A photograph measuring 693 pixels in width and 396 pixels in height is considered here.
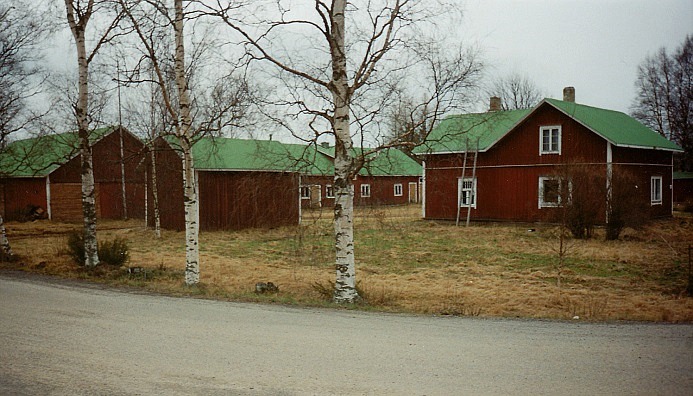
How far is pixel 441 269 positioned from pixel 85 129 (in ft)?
34.2

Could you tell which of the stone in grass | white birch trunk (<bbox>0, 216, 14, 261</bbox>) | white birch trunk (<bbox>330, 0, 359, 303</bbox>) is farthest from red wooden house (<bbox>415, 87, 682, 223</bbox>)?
white birch trunk (<bbox>0, 216, 14, 261</bbox>)

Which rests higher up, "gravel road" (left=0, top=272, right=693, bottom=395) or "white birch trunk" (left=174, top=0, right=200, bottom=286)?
"white birch trunk" (left=174, top=0, right=200, bottom=286)

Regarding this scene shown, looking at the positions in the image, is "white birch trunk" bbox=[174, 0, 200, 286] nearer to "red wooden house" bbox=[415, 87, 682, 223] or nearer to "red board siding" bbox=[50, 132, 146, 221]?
"red wooden house" bbox=[415, 87, 682, 223]

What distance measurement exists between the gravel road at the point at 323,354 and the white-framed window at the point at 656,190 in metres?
24.7

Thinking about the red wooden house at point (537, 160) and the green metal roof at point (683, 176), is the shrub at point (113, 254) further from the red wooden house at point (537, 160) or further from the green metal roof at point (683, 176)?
the green metal roof at point (683, 176)

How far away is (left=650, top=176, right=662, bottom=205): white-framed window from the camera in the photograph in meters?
30.0

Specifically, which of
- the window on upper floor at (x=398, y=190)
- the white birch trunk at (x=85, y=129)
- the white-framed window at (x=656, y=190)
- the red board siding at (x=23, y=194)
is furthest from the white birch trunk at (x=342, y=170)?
the window on upper floor at (x=398, y=190)

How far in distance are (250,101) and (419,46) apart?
3514 mm

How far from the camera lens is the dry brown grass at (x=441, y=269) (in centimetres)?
1098

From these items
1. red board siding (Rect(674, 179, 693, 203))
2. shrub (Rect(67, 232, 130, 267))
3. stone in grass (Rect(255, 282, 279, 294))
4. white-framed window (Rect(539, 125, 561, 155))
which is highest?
white-framed window (Rect(539, 125, 561, 155))

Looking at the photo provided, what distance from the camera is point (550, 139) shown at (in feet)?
92.6

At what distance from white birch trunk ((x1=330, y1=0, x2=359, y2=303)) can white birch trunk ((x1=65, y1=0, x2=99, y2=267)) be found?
25.3 feet

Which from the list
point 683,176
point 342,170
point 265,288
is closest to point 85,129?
point 265,288

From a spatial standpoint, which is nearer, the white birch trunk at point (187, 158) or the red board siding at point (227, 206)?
the white birch trunk at point (187, 158)
